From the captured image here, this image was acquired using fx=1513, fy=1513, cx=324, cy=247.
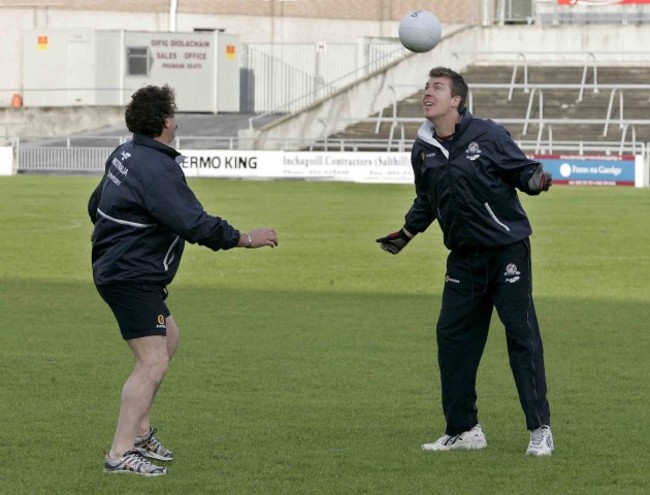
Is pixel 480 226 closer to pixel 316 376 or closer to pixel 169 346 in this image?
pixel 169 346

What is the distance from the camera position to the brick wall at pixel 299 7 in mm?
59062

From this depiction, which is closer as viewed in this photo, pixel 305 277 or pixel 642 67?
pixel 305 277

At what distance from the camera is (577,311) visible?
16.4 metres

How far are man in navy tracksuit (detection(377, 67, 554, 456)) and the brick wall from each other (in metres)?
48.5

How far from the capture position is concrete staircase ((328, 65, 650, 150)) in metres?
47.2

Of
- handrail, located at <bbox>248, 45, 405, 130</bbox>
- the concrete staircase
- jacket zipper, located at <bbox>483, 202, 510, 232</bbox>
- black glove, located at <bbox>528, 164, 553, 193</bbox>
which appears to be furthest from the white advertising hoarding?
black glove, located at <bbox>528, 164, 553, 193</bbox>

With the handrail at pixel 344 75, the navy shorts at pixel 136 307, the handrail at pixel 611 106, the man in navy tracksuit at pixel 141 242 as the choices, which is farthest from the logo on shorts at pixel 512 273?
the handrail at pixel 344 75

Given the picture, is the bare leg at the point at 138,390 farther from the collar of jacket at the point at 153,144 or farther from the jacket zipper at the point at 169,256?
the collar of jacket at the point at 153,144

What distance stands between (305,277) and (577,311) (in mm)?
4753

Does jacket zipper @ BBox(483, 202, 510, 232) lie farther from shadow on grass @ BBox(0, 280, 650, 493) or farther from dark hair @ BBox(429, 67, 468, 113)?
shadow on grass @ BBox(0, 280, 650, 493)

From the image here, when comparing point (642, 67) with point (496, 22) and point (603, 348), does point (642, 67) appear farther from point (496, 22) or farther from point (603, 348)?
point (603, 348)

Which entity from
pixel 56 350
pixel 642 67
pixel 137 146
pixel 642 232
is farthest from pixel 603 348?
pixel 642 67

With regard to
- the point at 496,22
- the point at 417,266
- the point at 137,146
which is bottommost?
the point at 417,266

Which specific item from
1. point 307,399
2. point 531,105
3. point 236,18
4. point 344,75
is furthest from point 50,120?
point 307,399
